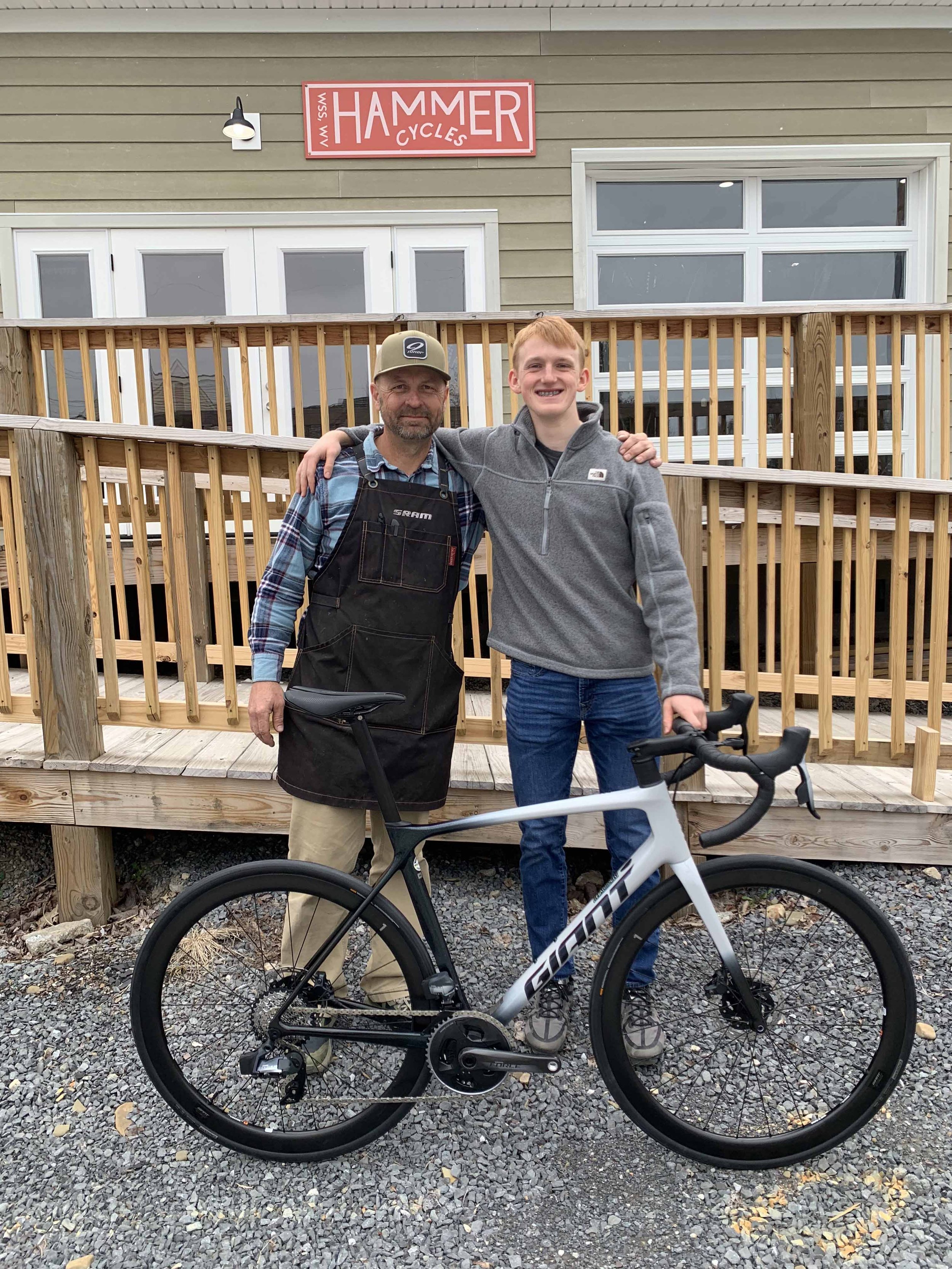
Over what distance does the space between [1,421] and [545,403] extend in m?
1.85

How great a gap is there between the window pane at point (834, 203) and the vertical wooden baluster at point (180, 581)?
16.6ft

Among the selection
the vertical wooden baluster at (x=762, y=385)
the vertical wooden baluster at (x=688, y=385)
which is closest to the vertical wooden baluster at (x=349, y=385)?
the vertical wooden baluster at (x=688, y=385)

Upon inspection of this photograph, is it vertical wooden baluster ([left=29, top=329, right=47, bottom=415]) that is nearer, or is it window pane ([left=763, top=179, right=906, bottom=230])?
vertical wooden baluster ([left=29, top=329, right=47, bottom=415])

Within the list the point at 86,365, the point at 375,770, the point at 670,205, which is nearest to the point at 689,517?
the point at 375,770

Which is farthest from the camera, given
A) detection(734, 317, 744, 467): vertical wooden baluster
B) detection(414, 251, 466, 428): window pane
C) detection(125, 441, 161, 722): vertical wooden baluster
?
detection(414, 251, 466, 428): window pane

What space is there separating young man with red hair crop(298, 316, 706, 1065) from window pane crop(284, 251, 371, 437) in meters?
3.75

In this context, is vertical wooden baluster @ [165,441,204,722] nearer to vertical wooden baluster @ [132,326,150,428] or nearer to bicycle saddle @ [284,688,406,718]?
bicycle saddle @ [284,688,406,718]

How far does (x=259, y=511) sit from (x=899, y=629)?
2336 millimetres

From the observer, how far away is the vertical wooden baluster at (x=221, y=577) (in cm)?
274

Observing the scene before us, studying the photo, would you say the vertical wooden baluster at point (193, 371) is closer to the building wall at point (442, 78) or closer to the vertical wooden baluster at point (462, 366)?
the vertical wooden baluster at point (462, 366)

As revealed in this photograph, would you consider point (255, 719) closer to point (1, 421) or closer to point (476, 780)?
point (476, 780)

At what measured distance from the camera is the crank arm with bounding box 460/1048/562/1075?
1847 millimetres

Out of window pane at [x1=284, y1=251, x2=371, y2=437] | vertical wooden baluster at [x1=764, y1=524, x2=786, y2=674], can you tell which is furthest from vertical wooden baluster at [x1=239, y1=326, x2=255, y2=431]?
vertical wooden baluster at [x1=764, y1=524, x2=786, y2=674]

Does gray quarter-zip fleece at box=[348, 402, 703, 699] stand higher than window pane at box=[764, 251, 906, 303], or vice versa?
window pane at box=[764, 251, 906, 303]
